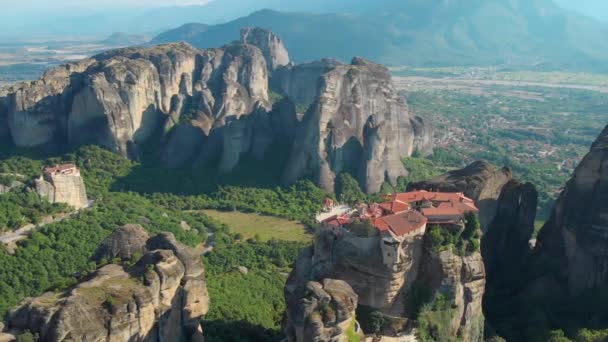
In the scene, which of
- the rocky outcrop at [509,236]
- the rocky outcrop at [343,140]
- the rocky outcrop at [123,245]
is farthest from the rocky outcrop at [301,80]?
the rocky outcrop at [123,245]

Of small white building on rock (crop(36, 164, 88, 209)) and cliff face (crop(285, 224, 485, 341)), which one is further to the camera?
small white building on rock (crop(36, 164, 88, 209))

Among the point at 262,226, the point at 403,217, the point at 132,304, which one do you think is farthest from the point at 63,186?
the point at 403,217

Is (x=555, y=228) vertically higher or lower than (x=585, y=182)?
lower

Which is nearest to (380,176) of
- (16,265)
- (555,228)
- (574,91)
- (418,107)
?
(555,228)

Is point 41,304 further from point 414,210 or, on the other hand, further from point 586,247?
point 586,247

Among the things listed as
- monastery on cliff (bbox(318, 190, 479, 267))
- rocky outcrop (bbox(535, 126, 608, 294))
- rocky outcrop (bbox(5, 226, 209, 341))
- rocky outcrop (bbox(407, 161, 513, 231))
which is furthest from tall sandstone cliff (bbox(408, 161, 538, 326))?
rocky outcrop (bbox(5, 226, 209, 341))

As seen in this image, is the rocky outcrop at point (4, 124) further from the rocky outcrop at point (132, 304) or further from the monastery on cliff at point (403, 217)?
the monastery on cliff at point (403, 217)

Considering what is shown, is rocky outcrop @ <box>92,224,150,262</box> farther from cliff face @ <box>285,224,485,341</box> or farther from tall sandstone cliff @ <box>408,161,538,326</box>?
tall sandstone cliff @ <box>408,161,538,326</box>
